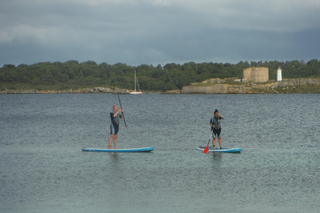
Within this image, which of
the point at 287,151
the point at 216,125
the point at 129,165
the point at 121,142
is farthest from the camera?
the point at 121,142

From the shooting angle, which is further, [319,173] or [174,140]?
[174,140]

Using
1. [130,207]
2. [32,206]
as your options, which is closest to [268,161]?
[130,207]

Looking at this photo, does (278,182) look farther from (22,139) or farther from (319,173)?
(22,139)

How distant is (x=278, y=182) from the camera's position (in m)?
18.6

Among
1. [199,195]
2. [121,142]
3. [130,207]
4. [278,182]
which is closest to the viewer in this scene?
[130,207]

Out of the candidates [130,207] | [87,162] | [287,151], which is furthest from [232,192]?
[287,151]

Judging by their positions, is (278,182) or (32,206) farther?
(278,182)

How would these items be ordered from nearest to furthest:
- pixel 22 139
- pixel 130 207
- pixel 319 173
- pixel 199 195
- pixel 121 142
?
pixel 130 207, pixel 199 195, pixel 319 173, pixel 121 142, pixel 22 139

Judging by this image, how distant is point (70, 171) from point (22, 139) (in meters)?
15.7

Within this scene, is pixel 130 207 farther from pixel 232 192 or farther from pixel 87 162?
pixel 87 162

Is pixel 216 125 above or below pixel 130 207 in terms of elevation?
above

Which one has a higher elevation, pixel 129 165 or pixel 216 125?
pixel 216 125

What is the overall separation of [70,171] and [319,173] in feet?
37.7

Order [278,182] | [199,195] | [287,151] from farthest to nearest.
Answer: [287,151]
[278,182]
[199,195]
